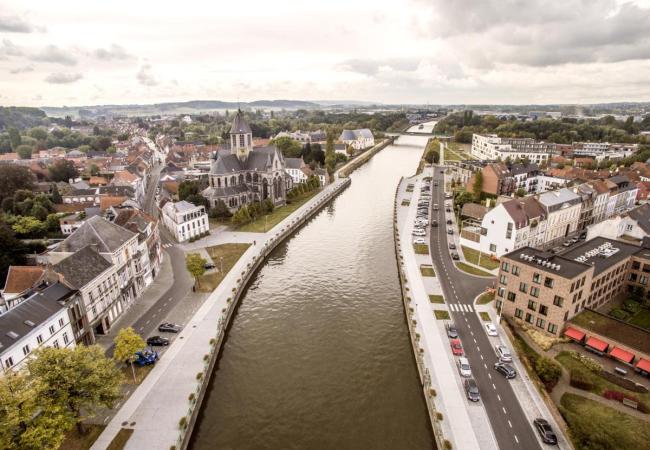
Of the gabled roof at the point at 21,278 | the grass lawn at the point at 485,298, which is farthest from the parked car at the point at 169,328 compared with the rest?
the grass lawn at the point at 485,298

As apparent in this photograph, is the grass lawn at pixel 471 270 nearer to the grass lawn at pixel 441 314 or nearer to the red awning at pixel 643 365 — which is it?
the grass lawn at pixel 441 314

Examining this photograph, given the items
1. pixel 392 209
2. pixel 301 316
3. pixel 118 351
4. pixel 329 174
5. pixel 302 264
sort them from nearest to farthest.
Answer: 1. pixel 118 351
2. pixel 301 316
3. pixel 302 264
4. pixel 392 209
5. pixel 329 174

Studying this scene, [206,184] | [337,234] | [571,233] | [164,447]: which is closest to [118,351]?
[164,447]

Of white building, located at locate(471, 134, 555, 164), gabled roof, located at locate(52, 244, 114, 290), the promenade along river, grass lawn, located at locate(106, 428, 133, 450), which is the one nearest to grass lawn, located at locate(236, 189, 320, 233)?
the promenade along river

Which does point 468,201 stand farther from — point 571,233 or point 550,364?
point 550,364

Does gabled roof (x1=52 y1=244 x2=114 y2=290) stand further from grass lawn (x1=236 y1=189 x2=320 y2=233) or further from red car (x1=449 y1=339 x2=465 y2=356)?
red car (x1=449 y1=339 x2=465 y2=356)

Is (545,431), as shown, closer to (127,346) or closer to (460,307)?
(460,307)
